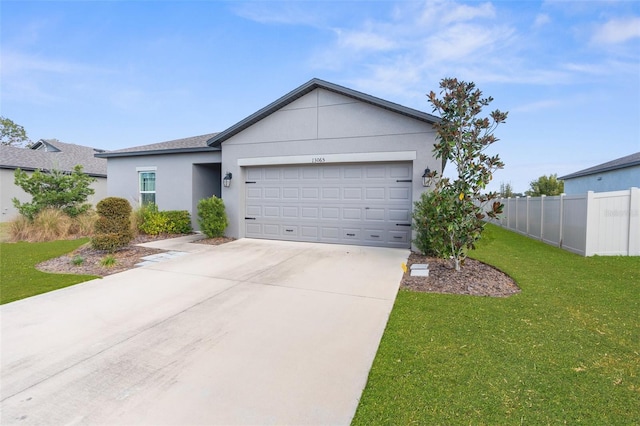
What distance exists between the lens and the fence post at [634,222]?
8172 mm

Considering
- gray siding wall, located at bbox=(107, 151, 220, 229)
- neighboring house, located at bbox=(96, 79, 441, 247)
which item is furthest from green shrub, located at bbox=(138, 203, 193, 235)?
neighboring house, located at bbox=(96, 79, 441, 247)

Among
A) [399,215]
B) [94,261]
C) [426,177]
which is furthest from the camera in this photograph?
[399,215]

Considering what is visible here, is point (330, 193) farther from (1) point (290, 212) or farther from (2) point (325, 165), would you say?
(1) point (290, 212)

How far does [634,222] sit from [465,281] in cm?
638

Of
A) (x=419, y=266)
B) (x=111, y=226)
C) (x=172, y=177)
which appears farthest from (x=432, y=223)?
(x=172, y=177)

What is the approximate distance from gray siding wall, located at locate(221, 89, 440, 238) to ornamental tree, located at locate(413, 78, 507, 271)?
2048mm

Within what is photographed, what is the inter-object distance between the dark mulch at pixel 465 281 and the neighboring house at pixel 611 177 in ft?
51.4

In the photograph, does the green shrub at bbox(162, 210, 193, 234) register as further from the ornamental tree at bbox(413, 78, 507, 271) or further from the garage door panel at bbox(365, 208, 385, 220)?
the ornamental tree at bbox(413, 78, 507, 271)

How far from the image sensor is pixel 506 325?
3.85 meters

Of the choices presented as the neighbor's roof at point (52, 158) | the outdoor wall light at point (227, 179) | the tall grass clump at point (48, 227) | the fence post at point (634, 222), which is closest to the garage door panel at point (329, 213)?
the outdoor wall light at point (227, 179)

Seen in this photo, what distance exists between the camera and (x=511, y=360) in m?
3.03

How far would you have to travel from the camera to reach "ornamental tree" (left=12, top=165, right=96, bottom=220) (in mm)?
11672

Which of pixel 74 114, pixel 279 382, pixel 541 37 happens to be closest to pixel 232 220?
pixel 279 382

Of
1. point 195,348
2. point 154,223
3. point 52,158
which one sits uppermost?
point 52,158
